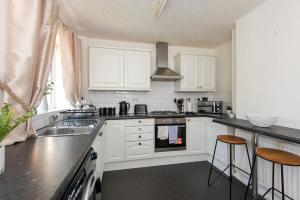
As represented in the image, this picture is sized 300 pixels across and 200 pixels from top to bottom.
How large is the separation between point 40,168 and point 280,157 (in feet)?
Result: 5.85

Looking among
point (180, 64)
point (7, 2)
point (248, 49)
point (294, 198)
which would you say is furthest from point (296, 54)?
point (7, 2)

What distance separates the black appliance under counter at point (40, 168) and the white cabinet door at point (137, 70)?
6.71ft

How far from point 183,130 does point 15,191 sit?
8.86ft

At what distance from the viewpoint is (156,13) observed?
7.13ft

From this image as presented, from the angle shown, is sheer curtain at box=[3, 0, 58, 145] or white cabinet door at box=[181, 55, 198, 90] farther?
white cabinet door at box=[181, 55, 198, 90]

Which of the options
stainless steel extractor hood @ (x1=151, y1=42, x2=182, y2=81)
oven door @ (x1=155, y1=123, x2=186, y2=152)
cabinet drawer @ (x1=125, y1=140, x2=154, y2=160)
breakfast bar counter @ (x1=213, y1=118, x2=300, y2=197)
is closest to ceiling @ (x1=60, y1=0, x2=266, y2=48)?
stainless steel extractor hood @ (x1=151, y1=42, x2=182, y2=81)

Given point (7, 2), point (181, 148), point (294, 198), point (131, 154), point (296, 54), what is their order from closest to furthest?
point (7, 2)
point (294, 198)
point (296, 54)
point (131, 154)
point (181, 148)

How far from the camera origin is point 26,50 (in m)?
1.05

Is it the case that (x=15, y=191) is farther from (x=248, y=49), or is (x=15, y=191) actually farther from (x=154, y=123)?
(x=248, y=49)

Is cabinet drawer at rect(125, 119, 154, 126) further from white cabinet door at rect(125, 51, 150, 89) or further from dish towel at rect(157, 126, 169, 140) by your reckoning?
white cabinet door at rect(125, 51, 150, 89)

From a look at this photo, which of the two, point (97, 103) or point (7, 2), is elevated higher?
point (7, 2)

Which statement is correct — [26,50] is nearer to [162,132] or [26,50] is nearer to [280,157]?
[280,157]

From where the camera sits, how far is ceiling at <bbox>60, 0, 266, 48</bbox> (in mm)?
2018

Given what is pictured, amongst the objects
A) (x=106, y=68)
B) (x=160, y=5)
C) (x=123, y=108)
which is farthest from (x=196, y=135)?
(x=160, y=5)
